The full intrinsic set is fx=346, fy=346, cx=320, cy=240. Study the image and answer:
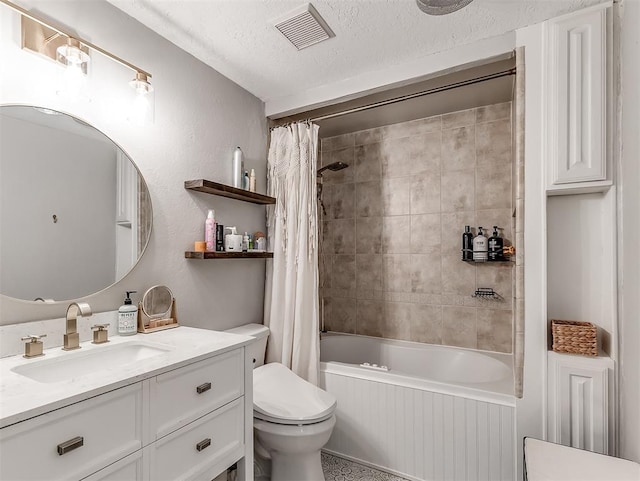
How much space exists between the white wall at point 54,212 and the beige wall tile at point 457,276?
223cm

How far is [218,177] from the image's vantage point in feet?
6.77

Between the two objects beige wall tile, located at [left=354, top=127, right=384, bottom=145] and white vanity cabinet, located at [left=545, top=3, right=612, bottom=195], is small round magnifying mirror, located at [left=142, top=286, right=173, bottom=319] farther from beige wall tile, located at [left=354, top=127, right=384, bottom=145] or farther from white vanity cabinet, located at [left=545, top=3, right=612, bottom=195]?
beige wall tile, located at [left=354, top=127, right=384, bottom=145]

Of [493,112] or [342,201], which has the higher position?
[493,112]

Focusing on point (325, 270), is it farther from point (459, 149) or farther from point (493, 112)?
point (493, 112)

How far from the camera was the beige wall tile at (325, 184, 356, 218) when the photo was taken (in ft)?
10.2

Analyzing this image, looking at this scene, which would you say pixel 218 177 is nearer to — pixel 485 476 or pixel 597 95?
pixel 597 95

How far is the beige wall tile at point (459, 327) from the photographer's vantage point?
8.54 feet

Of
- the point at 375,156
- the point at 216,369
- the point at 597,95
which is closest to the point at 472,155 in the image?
the point at 375,156

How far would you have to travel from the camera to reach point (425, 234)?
9.14 feet

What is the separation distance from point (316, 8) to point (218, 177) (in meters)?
1.03

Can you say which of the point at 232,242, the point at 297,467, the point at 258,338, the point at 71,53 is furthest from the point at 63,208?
the point at 297,467

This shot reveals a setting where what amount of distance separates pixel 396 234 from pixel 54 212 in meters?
2.29

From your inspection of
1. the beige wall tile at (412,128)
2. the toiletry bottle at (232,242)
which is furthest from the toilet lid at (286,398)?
the beige wall tile at (412,128)

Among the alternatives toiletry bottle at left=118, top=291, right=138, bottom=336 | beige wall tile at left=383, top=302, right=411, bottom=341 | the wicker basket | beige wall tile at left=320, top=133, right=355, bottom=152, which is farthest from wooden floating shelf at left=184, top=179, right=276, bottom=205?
the wicker basket
